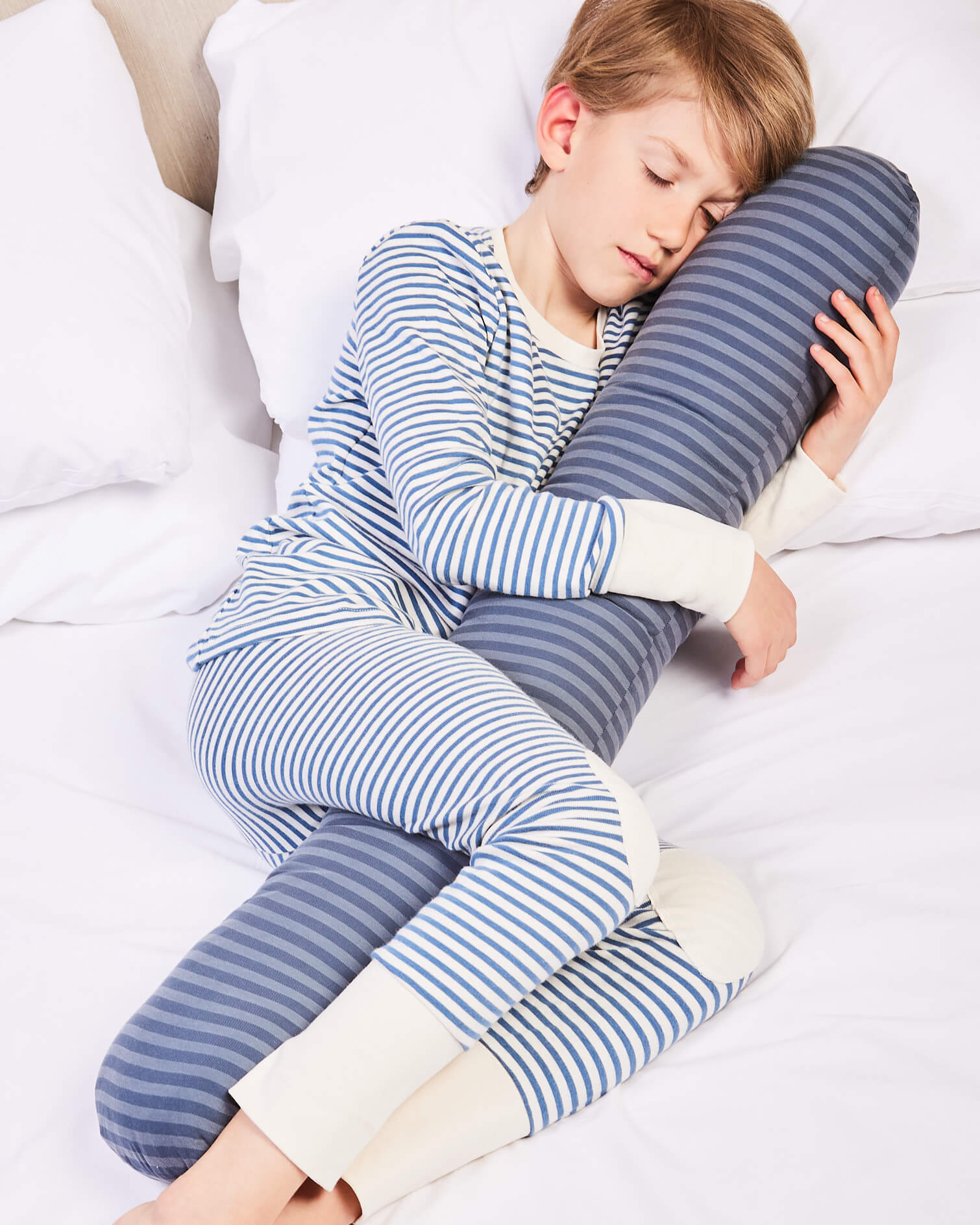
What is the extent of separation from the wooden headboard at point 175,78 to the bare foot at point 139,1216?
1199 mm

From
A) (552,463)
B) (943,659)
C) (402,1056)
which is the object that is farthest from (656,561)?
(402,1056)

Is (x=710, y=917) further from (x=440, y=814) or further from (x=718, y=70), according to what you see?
(x=718, y=70)

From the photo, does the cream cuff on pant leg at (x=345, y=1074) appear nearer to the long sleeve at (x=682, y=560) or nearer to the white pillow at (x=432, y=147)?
the long sleeve at (x=682, y=560)

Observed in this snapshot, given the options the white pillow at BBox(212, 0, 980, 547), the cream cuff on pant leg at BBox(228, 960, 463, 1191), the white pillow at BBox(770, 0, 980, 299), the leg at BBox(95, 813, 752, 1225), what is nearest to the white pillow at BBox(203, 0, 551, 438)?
the white pillow at BBox(212, 0, 980, 547)

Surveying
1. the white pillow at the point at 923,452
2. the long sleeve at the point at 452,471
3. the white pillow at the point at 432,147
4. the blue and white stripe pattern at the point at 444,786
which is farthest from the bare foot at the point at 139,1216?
the white pillow at the point at 923,452

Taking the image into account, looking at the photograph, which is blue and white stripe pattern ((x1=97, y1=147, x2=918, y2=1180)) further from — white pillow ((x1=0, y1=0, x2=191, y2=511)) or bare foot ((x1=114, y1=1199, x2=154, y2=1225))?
white pillow ((x1=0, y1=0, x2=191, y2=511))

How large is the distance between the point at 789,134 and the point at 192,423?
0.70m

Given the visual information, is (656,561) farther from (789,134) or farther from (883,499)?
(789,134)

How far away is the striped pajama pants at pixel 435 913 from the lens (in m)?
0.65

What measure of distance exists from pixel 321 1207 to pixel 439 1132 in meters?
0.08

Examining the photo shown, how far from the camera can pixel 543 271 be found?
1.03m

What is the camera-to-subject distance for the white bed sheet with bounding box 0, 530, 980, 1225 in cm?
64

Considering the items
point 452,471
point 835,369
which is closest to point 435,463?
point 452,471

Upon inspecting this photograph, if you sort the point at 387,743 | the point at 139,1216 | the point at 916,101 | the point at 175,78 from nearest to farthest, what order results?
1. the point at 139,1216
2. the point at 387,743
3. the point at 916,101
4. the point at 175,78
